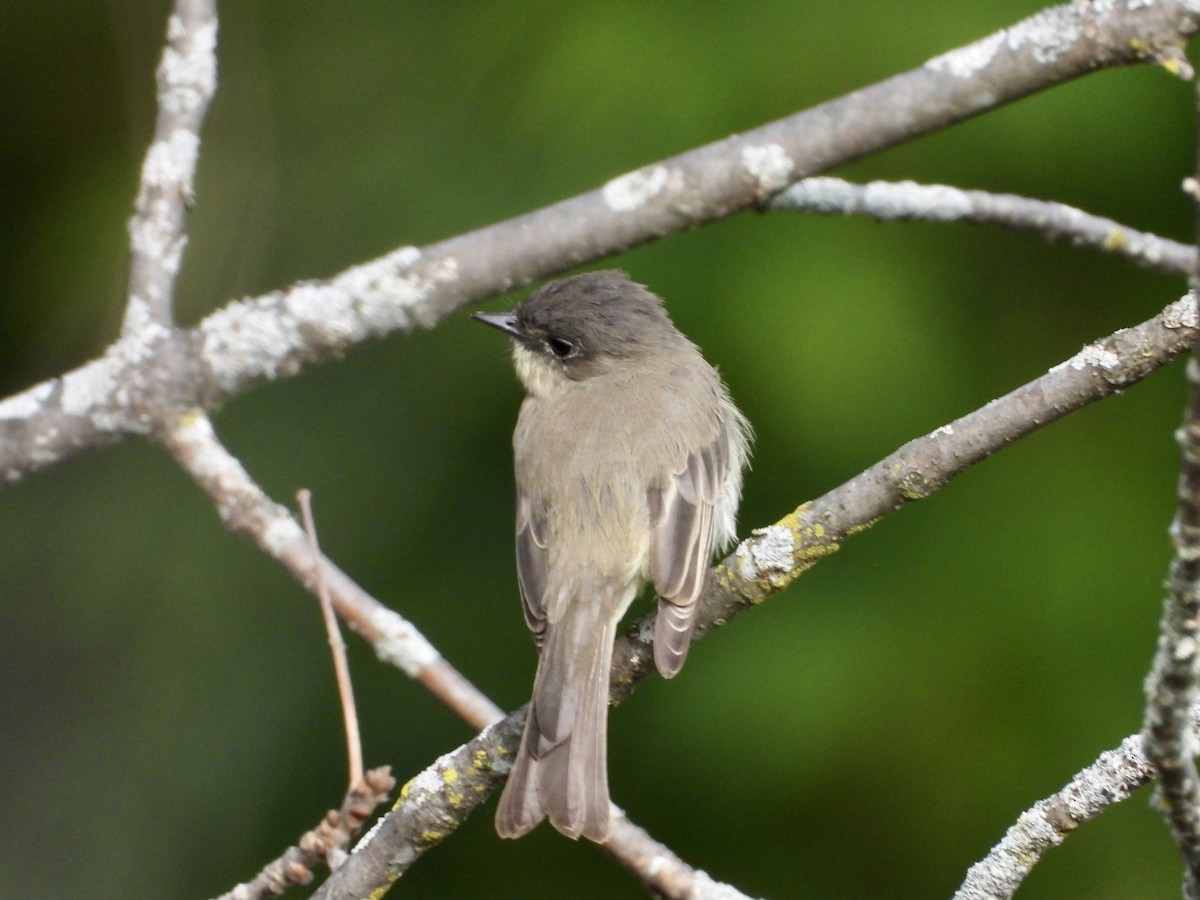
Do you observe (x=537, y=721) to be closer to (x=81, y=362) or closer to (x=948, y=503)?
(x=948, y=503)

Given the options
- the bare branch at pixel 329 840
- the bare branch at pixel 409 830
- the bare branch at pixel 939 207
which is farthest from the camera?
the bare branch at pixel 939 207

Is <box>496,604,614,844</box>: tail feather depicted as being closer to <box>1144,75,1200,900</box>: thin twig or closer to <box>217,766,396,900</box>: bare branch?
<box>217,766,396,900</box>: bare branch

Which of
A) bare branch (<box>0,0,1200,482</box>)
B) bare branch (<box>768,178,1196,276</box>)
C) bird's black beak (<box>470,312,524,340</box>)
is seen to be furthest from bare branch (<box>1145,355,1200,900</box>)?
bird's black beak (<box>470,312,524,340</box>)

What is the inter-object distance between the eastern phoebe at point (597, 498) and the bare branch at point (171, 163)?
1.01 meters

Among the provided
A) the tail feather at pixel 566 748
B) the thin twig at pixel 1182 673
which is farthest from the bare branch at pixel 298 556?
the thin twig at pixel 1182 673

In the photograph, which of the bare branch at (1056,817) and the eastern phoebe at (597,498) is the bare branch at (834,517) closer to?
the eastern phoebe at (597,498)

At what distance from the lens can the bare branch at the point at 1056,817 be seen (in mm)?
2049

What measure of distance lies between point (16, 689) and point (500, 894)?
1886mm

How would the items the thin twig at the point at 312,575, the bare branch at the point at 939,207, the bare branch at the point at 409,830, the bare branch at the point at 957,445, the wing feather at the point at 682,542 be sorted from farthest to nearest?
1. the bare branch at the point at 939,207
2. the wing feather at the point at 682,542
3. the thin twig at the point at 312,575
4. the bare branch at the point at 409,830
5. the bare branch at the point at 957,445

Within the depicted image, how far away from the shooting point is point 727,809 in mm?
4238

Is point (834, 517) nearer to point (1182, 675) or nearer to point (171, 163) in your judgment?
point (1182, 675)

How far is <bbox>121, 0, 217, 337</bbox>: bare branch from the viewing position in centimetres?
310

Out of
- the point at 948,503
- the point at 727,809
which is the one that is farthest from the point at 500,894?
the point at 948,503

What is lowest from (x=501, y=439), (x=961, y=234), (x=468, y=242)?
(x=468, y=242)
